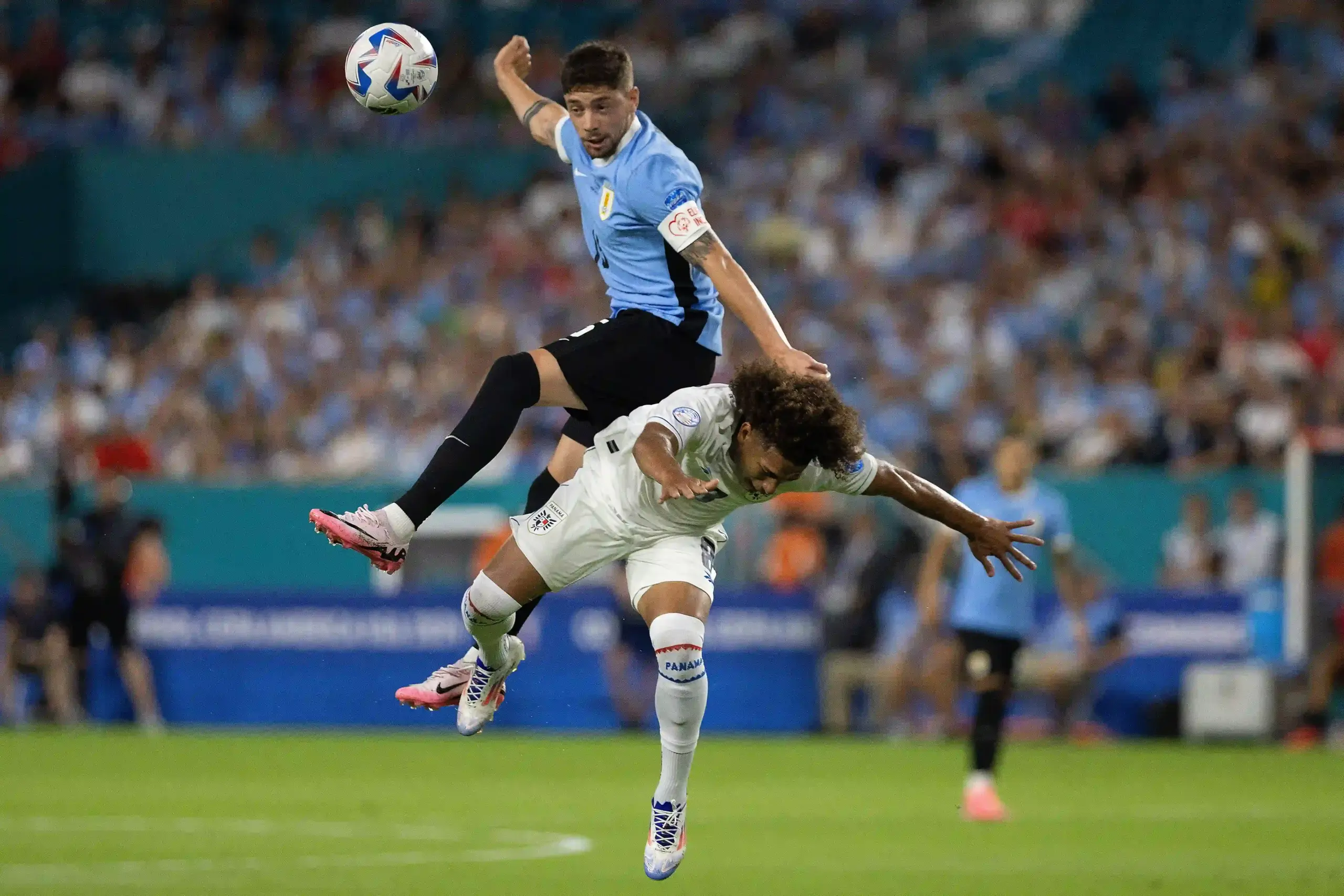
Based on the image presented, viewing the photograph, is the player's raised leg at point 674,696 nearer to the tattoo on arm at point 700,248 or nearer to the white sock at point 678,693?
the white sock at point 678,693

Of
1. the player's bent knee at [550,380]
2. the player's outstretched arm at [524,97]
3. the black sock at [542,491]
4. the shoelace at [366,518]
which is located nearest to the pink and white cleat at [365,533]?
the shoelace at [366,518]

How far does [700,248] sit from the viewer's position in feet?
29.0

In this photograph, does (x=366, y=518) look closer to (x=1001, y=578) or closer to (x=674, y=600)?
(x=674, y=600)

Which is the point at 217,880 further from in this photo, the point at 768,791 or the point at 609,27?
the point at 609,27

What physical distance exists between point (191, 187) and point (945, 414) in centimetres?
1227

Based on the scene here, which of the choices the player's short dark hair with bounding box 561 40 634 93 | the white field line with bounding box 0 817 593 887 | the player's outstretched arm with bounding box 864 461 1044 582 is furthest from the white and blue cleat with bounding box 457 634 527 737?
the player's short dark hair with bounding box 561 40 634 93

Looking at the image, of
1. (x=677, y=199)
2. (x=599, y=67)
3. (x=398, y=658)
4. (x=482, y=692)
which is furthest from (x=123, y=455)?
(x=677, y=199)

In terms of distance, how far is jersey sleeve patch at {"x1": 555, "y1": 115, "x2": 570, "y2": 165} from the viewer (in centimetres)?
984

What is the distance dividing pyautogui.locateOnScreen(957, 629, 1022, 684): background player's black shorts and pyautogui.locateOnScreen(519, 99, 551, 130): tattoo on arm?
207 inches

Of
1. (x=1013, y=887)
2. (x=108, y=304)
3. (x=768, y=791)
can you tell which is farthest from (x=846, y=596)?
(x=108, y=304)

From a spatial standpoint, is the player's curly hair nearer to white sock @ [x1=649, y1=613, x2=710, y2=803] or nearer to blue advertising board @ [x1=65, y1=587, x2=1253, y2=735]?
white sock @ [x1=649, y1=613, x2=710, y2=803]

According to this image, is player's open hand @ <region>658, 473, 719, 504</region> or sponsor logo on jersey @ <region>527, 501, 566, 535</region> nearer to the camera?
player's open hand @ <region>658, 473, 719, 504</region>

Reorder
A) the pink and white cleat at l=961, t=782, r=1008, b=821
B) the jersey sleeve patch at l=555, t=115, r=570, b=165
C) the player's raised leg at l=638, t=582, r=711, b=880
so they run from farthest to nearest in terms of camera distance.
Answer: the pink and white cleat at l=961, t=782, r=1008, b=821 < the jersey sleeve patch at l=555, t=115, r=570, b=165 < the player's raised leg at l=638, t=582, r=711, b=880

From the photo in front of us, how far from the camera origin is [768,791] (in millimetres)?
14945
